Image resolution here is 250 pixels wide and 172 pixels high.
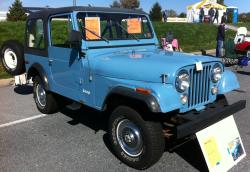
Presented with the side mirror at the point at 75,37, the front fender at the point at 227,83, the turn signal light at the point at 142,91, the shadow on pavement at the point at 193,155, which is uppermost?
the side mirror at the point at 75,37

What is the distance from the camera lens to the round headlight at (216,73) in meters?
4.21

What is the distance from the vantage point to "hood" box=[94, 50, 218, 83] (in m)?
3.73

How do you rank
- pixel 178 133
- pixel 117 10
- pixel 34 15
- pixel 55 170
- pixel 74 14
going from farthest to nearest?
pixel 34 15 < pixel 117 10 < pixel 74 14 < pixel 55 170 < pixel 178 133

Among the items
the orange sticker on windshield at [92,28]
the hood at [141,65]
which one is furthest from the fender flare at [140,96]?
the orange sticker on windshield at [92,28]

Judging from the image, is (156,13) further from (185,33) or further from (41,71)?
(41,71)

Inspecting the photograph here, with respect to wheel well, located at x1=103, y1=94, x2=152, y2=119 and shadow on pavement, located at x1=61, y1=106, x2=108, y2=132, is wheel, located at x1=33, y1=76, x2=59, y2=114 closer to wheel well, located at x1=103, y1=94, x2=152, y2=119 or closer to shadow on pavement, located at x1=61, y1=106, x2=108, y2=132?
shadow on pavement, located at x1=61, y1=106, x2=108, y2=132

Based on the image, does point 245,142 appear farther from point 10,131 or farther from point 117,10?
point 10,131

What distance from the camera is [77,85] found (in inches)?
191

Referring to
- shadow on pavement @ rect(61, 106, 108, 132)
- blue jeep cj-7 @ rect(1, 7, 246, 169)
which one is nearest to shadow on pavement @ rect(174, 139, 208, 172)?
blue jeep cj-7 @ rect(1, 7, 246, 169)

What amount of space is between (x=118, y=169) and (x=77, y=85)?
1.47 m

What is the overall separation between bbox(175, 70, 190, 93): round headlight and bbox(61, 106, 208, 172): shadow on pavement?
107 cm

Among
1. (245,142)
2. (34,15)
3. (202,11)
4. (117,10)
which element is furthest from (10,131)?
(202,11)

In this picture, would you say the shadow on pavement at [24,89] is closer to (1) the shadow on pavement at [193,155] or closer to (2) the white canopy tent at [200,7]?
(1) the shadow on pavement at [193,155]

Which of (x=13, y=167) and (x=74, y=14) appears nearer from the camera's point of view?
(x=13, y=167)
